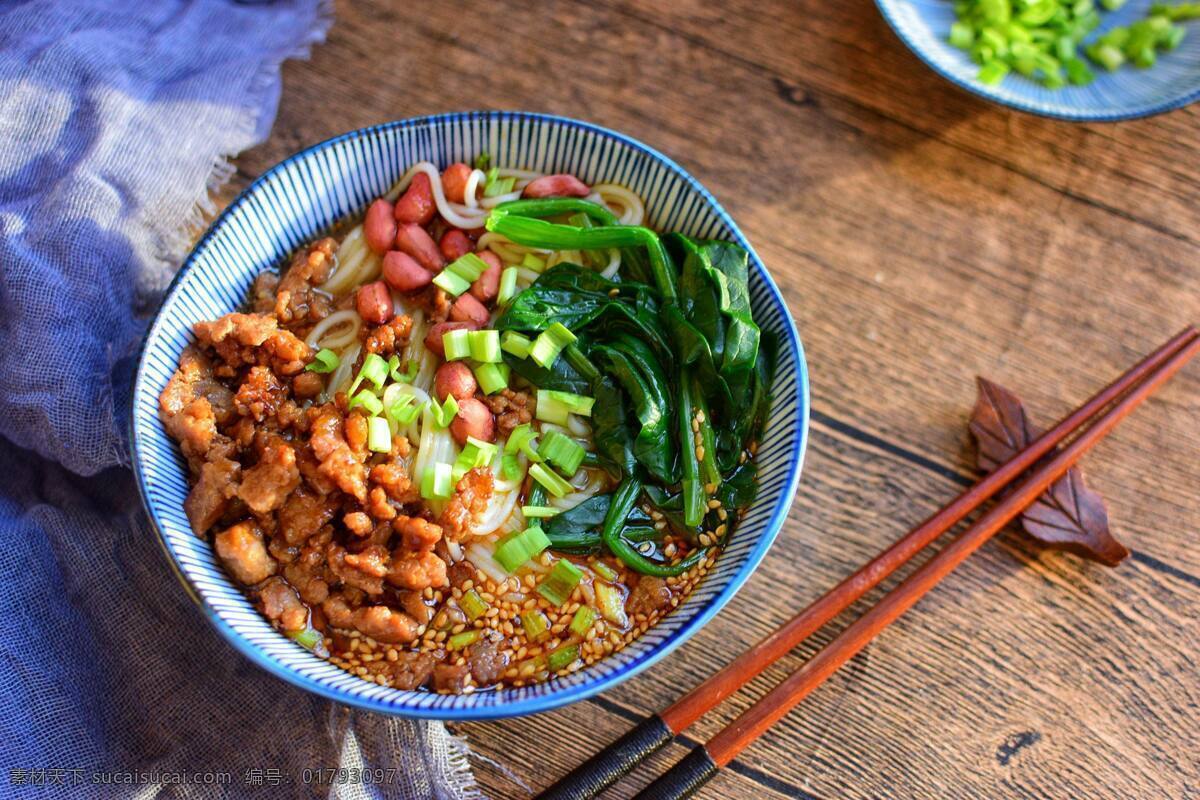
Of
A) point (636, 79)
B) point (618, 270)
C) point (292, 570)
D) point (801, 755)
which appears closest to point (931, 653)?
point (801, 755)

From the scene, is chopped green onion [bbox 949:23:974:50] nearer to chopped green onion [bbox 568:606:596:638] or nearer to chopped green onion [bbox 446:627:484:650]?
chopped green onion [bbox 568:606:596:638]

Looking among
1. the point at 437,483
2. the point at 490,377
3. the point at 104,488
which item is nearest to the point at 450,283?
the point at 490,377

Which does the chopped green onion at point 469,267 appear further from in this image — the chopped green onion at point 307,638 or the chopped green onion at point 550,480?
the chopped green onion at point 307,638

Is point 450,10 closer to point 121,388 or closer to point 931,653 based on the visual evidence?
point 121,388

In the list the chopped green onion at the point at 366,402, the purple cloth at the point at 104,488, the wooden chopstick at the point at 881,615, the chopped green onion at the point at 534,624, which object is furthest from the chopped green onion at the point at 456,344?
the wooden chopstick at the point at 881,615

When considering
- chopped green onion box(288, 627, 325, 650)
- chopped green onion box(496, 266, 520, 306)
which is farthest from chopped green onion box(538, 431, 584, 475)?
chopped green onion box(288, 627, 325, 650)

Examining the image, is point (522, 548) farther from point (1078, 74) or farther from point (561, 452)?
point (1078, 74)
